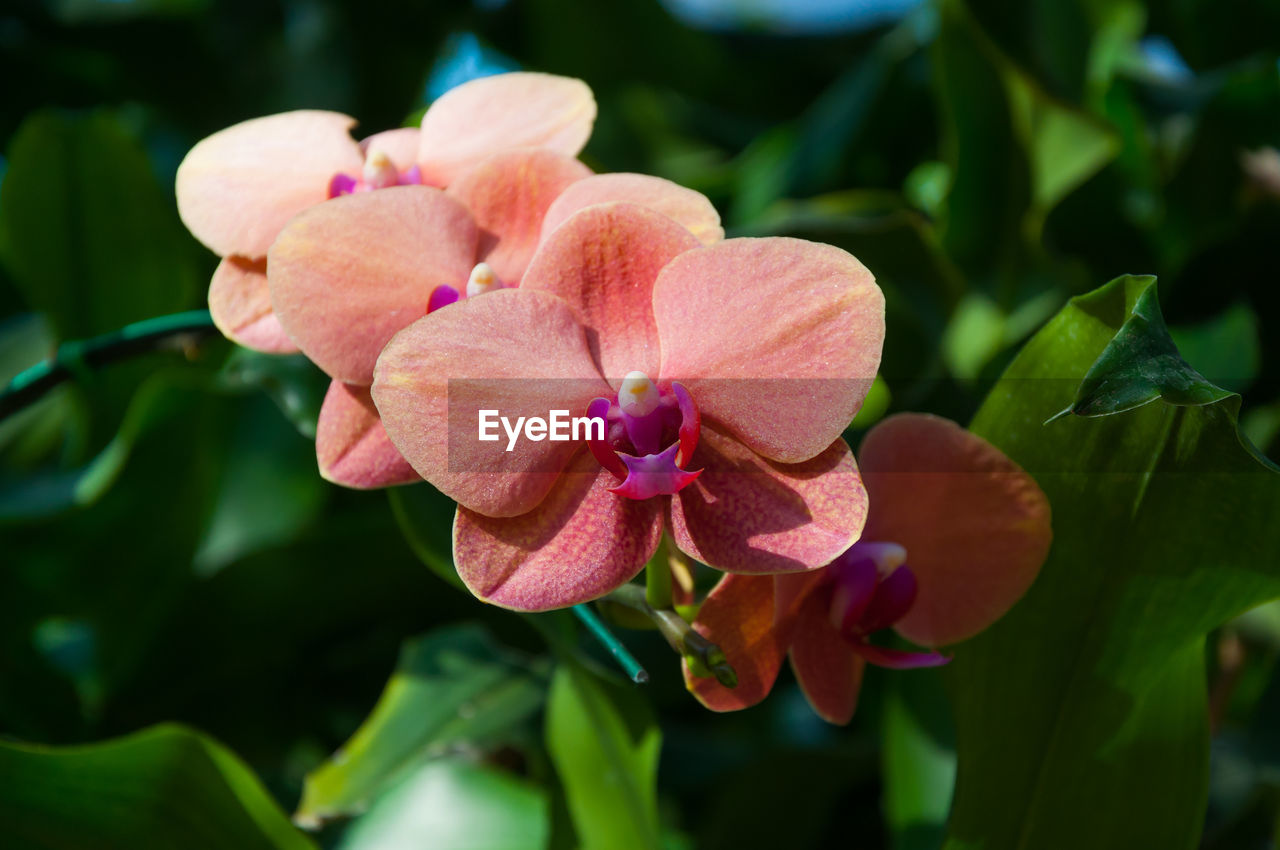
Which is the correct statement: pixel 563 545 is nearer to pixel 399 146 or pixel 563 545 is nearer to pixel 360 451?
pixel 360 451

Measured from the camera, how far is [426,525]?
53cm

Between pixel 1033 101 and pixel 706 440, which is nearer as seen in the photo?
pixel 706 440

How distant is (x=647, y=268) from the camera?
0.37 metres

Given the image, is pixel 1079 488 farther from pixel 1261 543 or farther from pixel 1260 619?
pixel 1260 619

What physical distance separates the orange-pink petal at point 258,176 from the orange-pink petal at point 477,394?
0.48ft

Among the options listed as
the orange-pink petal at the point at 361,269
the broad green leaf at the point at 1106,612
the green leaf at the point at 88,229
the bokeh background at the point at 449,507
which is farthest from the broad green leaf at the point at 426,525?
the green leaf at the point at 88,229

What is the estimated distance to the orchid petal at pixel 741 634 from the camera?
384 millimetres

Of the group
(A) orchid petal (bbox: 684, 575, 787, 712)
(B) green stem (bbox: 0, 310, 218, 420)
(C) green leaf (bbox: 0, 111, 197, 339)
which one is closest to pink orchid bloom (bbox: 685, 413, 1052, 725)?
(A) orchid petal (bbox: 684, 575, 787, 712)

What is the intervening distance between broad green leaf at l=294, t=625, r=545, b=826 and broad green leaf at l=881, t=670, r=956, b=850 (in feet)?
0.77

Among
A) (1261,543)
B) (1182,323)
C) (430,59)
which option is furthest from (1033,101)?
(430,59)

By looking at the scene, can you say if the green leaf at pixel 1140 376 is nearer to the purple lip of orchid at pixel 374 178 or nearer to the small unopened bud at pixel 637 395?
the small unopened bud at pixel 637 395

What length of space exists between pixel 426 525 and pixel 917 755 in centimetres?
36

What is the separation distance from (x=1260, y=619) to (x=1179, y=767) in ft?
1.35

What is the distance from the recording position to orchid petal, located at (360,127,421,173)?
0.48 m
